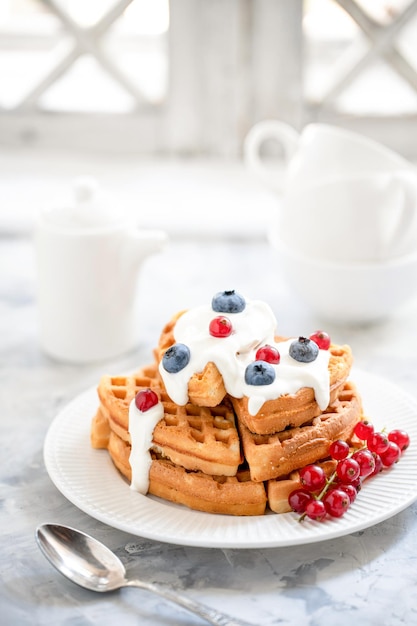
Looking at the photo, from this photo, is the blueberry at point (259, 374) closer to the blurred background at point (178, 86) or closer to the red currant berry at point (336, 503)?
the red currant berry at point (336, 503)

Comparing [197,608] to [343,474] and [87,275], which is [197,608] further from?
[87,275]

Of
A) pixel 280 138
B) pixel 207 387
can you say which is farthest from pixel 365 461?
pixel 280 138

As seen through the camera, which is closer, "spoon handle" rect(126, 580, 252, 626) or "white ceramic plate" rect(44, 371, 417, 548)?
"spoon handle" rect(126, 580, 252, 626)

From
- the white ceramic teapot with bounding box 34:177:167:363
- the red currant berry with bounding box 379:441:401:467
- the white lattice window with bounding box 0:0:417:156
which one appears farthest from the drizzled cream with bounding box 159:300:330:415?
the white lattice window with bounding box 0:0:417:156

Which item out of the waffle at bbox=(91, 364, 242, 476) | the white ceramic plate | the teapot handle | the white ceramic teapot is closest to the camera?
the white ceramic plate

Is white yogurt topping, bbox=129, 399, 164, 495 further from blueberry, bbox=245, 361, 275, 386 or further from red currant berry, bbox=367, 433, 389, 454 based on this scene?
red currant berry, bbox=367, 433, 389, 454

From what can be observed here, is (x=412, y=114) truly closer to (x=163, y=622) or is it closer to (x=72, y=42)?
(x=72, y=42)
